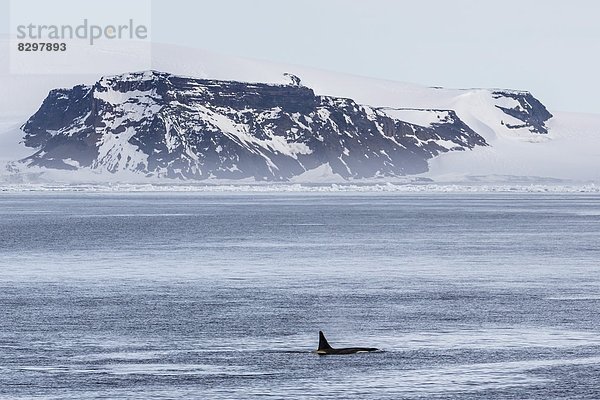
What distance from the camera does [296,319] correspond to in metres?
35.9

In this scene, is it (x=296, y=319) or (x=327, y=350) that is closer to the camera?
(x=327, y=350)

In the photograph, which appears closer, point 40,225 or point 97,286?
point 97,286

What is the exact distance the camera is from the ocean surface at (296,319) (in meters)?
26.5

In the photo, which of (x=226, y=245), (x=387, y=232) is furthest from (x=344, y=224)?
(x=226, y=245)

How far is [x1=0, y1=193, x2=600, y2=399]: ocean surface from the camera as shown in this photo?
26547mm

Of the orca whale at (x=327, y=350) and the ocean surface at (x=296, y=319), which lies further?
the orca whale at (x=327, y=350)

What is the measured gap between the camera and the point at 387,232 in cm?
8488

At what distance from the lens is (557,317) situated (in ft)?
117

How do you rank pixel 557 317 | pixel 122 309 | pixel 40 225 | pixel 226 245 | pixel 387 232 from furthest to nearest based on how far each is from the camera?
pixel 40 225 < pixel 387 232 < pixel 226 245 < pixel 122 309 < pixel 557 317

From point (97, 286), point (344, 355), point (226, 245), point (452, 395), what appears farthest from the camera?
point (226, 245)

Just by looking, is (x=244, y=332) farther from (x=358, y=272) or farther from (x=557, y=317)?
(x=358, y=272)

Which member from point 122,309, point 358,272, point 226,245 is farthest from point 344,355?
point 226,245

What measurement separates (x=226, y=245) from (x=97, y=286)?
80.3ft

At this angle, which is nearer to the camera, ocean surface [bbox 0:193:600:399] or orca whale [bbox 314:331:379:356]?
ocean surface [bbox 0:193:600:399]
